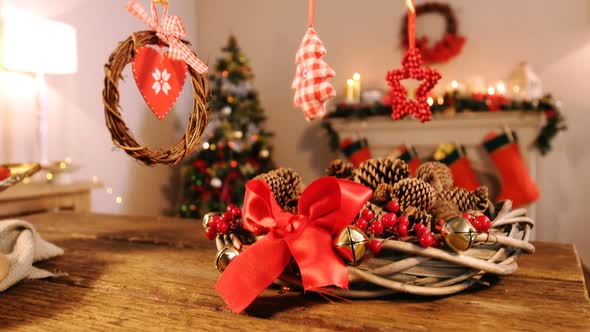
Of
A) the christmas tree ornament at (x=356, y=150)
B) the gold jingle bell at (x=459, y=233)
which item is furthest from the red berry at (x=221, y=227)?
the christmas tree ornament at (x=356, y=150)

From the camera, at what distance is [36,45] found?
6.45ft

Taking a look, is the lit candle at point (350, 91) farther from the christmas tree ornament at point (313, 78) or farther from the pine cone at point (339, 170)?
the pine cone at point (339, 170)

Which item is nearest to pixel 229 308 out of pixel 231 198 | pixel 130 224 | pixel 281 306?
pixel 281 306

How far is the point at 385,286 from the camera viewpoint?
1.66 ft

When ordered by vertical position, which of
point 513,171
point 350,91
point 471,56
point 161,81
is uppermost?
point 471,56

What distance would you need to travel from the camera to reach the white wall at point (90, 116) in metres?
2.29

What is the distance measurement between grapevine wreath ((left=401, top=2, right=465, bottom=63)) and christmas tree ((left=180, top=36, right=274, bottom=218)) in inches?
46.7

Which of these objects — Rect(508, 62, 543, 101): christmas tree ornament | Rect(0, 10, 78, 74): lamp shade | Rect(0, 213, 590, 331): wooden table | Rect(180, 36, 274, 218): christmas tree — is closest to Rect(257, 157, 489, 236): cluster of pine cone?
Rect(0, 213, 590, 331): wooden table

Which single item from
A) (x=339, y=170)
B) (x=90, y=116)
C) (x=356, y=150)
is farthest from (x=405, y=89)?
(x=90, y=116)

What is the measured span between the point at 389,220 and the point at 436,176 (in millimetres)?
167

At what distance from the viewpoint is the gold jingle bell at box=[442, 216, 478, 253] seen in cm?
49

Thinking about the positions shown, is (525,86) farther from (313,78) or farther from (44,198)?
(44,198)

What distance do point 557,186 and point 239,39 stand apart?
258 cm

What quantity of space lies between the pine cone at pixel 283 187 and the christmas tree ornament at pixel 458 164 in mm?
2255
